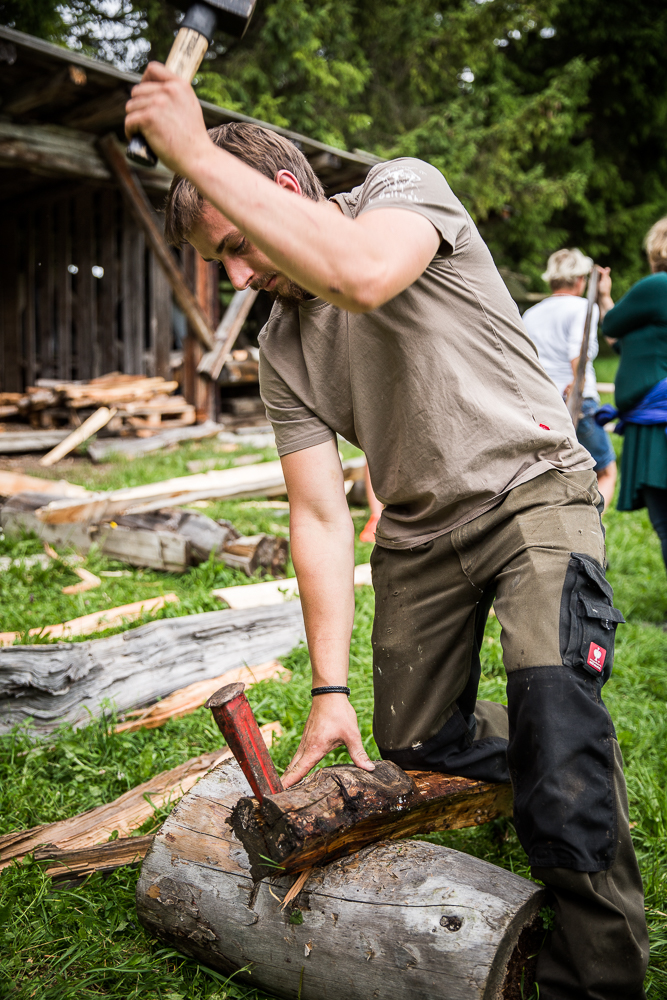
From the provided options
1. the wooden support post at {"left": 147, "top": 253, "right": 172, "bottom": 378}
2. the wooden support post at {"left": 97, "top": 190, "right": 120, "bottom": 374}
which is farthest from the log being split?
the wooden support post at {"left": 97, "top": 190, "right": 120, "bottom": 374}

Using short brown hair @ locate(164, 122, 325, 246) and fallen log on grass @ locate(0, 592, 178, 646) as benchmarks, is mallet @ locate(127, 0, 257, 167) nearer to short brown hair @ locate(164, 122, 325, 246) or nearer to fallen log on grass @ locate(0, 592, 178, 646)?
short brown hair @ locate(164, 122, 325, 246)

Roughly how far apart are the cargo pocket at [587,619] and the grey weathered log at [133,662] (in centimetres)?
208

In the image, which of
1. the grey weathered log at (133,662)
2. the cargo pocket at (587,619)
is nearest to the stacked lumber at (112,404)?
the grey weathered log at (133,662)

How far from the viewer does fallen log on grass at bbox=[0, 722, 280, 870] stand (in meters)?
2.34

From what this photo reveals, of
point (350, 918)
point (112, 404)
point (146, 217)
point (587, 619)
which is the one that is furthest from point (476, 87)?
point (350, 918)

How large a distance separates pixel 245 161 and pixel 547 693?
1491 mm

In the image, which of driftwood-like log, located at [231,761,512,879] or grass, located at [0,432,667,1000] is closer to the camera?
driftwood-like log, located at [231,761,512,879]

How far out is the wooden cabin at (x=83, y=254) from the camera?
8.47 metres

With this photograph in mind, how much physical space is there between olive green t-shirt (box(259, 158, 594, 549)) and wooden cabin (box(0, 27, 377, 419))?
677 cm

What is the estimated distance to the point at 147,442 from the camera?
9844 mm

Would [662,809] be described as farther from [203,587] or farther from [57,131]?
[57,131]

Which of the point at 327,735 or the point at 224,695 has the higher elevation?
the point at 224,695

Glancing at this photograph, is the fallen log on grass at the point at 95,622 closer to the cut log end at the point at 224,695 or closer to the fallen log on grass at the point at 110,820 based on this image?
the fallen log on grass at the point at 110,820

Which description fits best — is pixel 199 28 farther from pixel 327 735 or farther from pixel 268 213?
pixel 327 735
